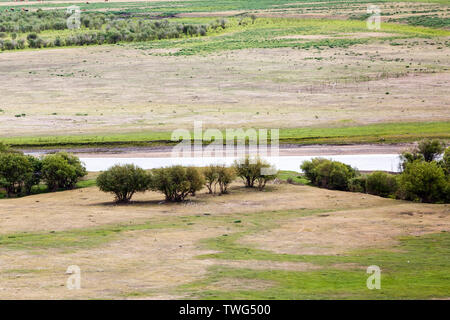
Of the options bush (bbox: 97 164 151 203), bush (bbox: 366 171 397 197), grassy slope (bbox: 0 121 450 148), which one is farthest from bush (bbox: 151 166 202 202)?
grassy slope (bbox: 0 121 450 148)

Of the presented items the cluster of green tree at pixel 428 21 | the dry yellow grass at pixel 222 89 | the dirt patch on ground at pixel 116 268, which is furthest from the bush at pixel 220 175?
the cluster of green tree at pixel 428 21

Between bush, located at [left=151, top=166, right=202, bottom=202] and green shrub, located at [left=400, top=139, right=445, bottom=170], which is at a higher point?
green shrub, located at [left=400, top=139, right=445, bottom=170]

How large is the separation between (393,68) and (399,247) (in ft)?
191

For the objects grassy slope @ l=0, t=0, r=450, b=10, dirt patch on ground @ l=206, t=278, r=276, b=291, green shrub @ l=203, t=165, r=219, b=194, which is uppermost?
grassy slope @ l=0, t=0, r=450, b=10

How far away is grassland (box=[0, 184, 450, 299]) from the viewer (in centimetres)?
2392

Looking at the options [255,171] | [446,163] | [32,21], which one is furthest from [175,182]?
[32,21]

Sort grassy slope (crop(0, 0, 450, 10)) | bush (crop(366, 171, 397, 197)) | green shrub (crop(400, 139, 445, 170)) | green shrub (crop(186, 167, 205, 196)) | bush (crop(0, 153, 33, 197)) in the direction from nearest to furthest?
green shrub (crop(186, 167, 205, 196))
bush (crop(366, 171, 397, 197))
bush (crop(0, 153, 33, 197))
green shrub (crop(400, 139, 445, 170))
grassy slope (crop(0, 0, 450, 10))

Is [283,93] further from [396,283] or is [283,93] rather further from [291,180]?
[396,283]

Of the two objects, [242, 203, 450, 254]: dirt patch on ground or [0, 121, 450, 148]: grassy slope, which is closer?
[242, 203, 450, 254]: dirt patch on ground

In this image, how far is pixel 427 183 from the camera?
40.5 m

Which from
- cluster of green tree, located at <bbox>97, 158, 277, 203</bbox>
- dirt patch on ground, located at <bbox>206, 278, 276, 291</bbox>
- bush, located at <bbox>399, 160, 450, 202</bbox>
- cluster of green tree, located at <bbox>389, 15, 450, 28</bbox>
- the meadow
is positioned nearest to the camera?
dirt patch on ground, located at <bbox>206, 278, 276, 291</bbox>

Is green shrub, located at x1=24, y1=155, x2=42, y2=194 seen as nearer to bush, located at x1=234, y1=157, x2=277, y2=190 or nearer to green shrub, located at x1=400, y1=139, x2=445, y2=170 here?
bush, located at x1=234, y1=157, x2=277, y2=190

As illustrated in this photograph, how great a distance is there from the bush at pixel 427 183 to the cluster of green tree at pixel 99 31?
85039mm

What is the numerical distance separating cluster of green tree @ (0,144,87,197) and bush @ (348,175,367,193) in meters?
16.7
